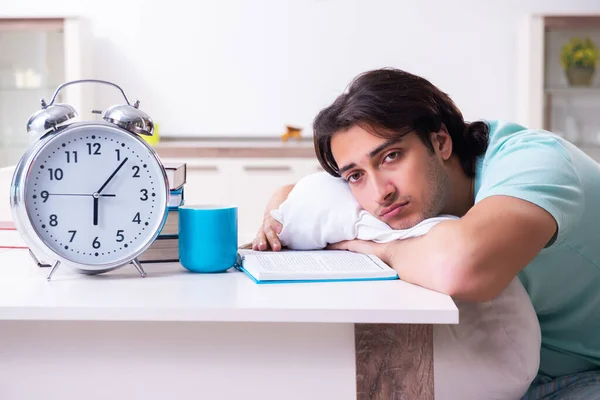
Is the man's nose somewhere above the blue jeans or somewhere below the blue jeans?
above

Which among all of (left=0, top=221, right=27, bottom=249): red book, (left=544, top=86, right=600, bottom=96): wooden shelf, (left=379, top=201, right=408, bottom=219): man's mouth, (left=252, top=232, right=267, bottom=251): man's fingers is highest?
(left=544, top=86, right=600, bottom=96): wooden shelf

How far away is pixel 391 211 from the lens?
136 centimetres

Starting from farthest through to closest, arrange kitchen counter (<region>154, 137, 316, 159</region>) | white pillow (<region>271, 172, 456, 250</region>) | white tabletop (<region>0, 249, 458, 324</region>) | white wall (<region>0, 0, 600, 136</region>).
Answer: white wall (<region>0, 0, 600, 136</region>) < kitchen counter (<region>154, 137, 316, 159</region>) < white pillow (<region>271, 172, 456, 250</region>) < white tabletop (<region>0, 249, 458, 324</region>)

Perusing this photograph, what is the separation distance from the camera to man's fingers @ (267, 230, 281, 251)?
138 centimetres

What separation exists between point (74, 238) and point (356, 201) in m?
0.55

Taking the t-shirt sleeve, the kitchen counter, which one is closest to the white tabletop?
the t-shirt sleeve

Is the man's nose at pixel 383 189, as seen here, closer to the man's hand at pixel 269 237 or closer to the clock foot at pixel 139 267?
the man's hand at pixel 269 237

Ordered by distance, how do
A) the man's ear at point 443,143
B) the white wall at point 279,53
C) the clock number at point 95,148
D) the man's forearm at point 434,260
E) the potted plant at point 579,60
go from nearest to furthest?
the man's forearm at point 434,260 → the clock number at point 95,148 → the man's ear at point 443,143 → the potted plant at point 579,60 → the white wall at point 279,53

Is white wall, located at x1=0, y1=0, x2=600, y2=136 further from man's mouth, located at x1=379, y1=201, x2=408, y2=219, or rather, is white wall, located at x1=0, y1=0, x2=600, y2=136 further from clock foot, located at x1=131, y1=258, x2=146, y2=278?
clock foot, located at x1=131, y1=258, x2=146, y2=278

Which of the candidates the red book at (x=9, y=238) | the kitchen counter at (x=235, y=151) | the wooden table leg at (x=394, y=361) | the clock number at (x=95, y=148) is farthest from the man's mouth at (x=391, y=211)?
the kitchen counter at (x=235, y=151)

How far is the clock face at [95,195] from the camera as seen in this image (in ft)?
3.58

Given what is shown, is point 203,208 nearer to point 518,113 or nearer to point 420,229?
Answer: point 420,229

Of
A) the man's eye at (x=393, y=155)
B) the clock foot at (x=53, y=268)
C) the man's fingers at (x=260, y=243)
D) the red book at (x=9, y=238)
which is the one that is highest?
the man's eye at (x=393, y=155)

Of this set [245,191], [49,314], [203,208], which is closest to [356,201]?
[203,208]
